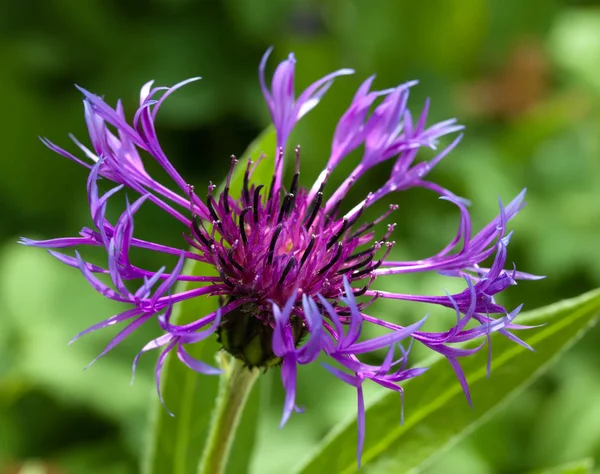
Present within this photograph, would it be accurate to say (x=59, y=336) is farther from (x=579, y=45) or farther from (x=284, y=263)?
(x=579, y=45)

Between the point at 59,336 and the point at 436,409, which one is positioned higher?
the point at 436,409

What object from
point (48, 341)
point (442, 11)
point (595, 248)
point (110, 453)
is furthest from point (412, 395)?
point (442, 11)

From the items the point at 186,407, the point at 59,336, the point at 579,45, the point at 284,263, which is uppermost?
the point at 579,45

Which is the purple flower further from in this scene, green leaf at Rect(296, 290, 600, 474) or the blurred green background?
the blurred green background

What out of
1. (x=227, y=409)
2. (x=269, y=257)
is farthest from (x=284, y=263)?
(x=227, y=409)

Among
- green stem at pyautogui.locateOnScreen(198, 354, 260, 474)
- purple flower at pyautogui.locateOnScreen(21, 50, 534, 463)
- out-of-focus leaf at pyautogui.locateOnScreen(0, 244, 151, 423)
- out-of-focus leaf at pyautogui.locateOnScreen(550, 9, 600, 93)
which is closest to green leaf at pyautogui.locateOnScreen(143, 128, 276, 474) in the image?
purple flower at pyautogui.locateOnScreen(21, 50, 534, 463)

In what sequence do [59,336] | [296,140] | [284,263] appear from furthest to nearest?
[296,140]
[59,336]
[284,263]

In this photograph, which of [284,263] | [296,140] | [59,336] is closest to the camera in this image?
[284,263]
